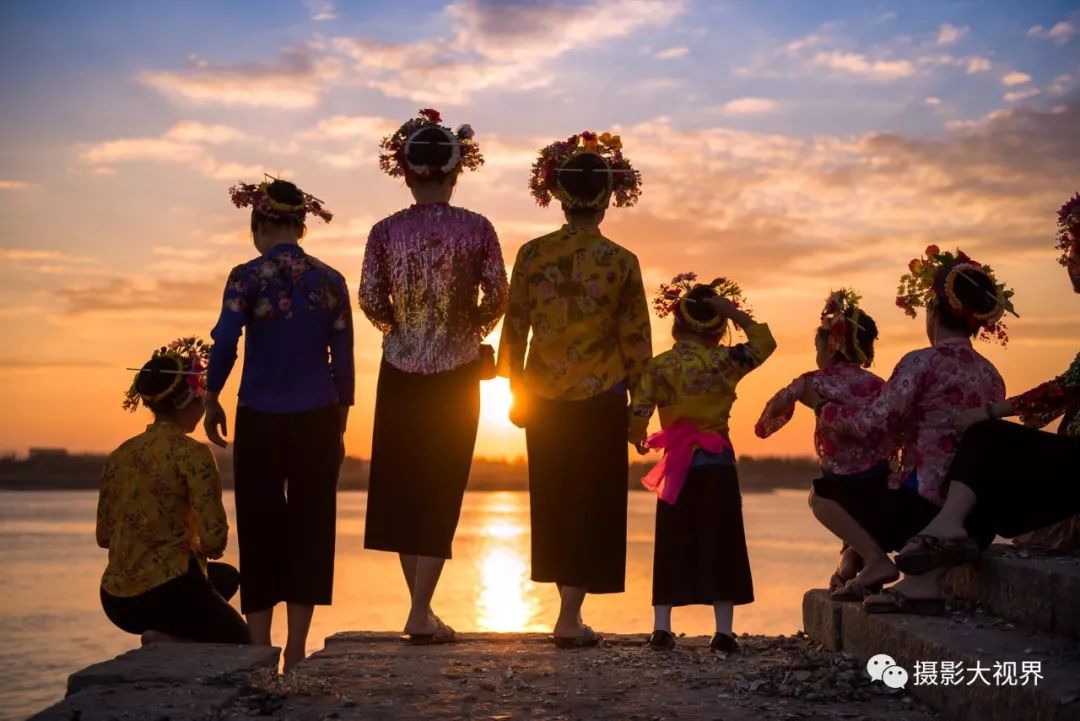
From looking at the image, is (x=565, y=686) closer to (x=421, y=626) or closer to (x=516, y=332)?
(x=421, y=626)

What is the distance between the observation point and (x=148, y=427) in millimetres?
5695

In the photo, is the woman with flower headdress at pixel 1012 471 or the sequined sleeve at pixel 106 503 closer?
the woman with flower headdress at pixel 1012 471

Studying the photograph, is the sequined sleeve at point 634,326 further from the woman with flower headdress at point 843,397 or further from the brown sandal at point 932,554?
the brown sandal at point 932,554

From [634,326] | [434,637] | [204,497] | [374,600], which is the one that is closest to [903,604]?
[634,326]

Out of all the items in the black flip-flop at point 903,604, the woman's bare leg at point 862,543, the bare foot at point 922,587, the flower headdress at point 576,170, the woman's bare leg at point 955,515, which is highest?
the flower headdress at point 576,170

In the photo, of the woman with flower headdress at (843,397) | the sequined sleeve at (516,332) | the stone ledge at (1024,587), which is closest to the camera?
the stone ledge at (1024,587)

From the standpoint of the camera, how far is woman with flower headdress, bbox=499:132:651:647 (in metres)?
6.11

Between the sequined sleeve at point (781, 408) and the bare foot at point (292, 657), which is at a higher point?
the sequined sleeve at point (781, 408)

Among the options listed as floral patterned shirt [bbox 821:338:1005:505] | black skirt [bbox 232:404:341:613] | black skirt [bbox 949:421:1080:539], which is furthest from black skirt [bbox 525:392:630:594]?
black skirt [bbox 949:421:1080:539]

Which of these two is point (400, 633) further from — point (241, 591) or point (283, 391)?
point (283, 391)

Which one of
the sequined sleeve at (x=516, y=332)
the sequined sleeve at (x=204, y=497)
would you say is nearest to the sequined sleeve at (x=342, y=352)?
the sequined sleeve at (x=204, y=497)

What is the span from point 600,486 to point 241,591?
178 cm

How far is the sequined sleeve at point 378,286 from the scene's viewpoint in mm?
6281

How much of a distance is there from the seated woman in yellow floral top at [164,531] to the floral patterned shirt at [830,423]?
2.64m
